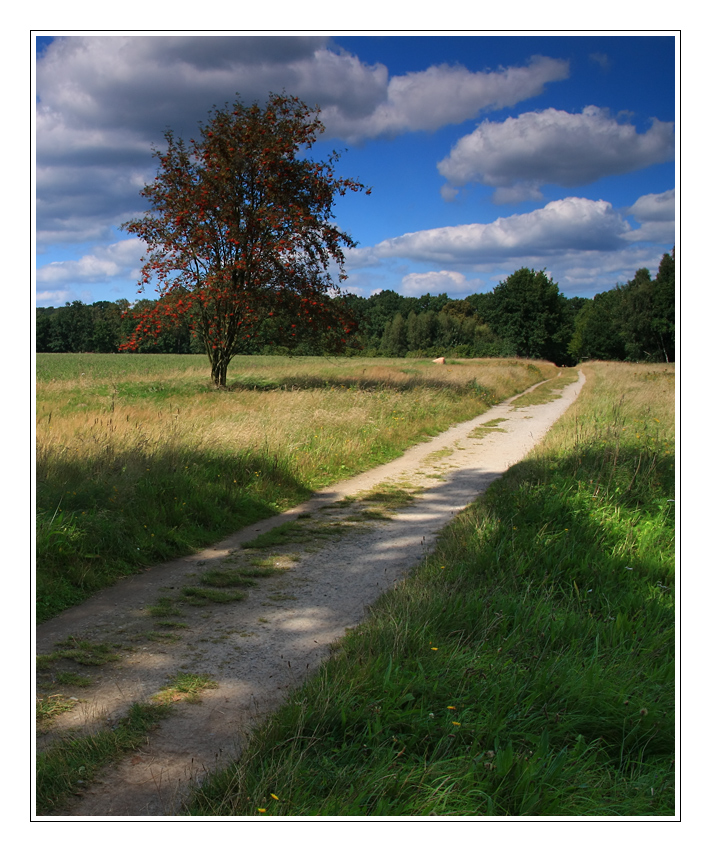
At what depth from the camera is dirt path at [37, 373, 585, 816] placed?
9.35ft

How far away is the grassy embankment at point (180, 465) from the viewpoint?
18.2 ft

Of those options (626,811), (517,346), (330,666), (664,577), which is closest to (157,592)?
(330,666)

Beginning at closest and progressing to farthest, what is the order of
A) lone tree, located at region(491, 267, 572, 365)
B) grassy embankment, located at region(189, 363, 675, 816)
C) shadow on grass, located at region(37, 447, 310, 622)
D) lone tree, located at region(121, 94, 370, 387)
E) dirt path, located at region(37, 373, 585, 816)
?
grassy embankment, located at region(189, 363, 675, 816), dirt path, located at region(37, 373, 585, 816), shadow on grass, located at region(37, 447, 310, 622), lone tree, located at region(121, 94, 370, 387), lone tree, located at region(491, 267, 572, 365)

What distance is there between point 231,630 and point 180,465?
13.0ft

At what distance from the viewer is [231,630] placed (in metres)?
4.41

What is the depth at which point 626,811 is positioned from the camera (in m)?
2.53

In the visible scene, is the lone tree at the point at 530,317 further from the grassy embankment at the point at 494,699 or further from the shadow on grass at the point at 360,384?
the grassy embankment at the point at 494,699

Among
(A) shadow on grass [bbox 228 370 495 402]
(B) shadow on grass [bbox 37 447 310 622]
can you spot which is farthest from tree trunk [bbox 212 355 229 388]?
(B) shadow on grass [bbox 37 447 310 622]

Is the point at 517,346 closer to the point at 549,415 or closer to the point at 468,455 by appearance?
the point at 549,415

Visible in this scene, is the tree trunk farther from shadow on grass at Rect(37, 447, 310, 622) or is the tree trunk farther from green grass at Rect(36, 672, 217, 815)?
green grass at Rect(36, 672, 217, 815)

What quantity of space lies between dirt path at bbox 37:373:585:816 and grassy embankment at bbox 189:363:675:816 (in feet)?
1.07

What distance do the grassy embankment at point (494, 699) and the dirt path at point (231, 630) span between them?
0.33 m
